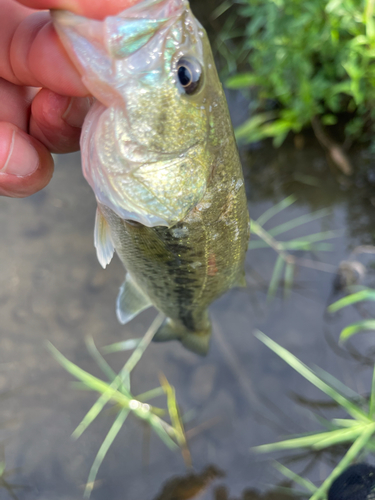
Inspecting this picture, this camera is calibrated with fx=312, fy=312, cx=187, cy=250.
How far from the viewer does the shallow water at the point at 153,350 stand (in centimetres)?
189

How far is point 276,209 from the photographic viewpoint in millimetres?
2471

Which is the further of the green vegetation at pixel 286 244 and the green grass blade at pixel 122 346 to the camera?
the green vegetation at pixel 286 244

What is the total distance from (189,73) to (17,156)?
1.78 ft

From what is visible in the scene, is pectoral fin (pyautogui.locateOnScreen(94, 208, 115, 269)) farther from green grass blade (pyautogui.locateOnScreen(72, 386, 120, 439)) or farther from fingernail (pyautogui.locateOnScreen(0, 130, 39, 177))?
green grass blade (pyautogui.locateOnScreen(72, 386, 120, 439))

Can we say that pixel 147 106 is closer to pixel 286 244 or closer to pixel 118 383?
pixel 118 383

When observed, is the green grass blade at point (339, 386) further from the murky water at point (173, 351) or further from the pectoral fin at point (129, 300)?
the pectoral fin at point (129, 300)

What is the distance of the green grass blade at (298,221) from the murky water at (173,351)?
4 cm

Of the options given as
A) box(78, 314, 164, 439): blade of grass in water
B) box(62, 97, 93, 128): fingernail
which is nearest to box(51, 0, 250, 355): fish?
box(62, 97, 93, 128): fingernail

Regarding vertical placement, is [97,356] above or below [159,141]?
below

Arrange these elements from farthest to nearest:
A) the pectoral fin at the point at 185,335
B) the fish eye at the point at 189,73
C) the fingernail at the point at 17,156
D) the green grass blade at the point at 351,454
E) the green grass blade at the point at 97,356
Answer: the green grass blade at the point at 97,356
the green grass blade at the point at 351,454
the pectoral fin at the point at 185,335
the fingernail at the point at 17,156
the fish eye at the point at 189,73

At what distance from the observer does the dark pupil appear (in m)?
0.68

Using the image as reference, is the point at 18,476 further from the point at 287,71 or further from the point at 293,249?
the point at 287,71

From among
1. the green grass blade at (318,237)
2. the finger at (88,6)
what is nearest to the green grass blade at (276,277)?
the green grass blade at (318,237)

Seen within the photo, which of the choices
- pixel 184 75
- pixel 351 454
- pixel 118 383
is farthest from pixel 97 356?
pixel 184 75
